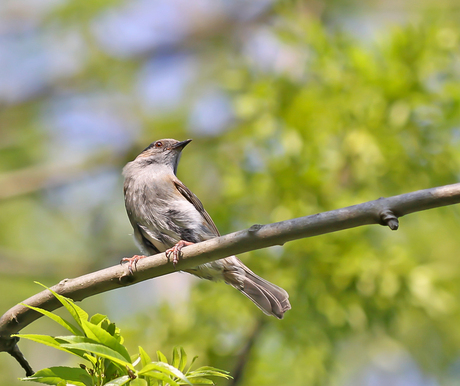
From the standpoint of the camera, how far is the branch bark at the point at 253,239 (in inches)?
84.2

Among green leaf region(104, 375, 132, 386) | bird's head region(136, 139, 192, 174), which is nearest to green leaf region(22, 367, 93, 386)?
green leaf region(104, 375, 132, 386)

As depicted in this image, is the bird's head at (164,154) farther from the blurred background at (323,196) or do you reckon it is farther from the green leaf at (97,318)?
the green leaf at (97,318)

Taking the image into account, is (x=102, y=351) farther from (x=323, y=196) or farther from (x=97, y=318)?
(x=323, y=196)

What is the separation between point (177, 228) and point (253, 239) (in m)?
2.27

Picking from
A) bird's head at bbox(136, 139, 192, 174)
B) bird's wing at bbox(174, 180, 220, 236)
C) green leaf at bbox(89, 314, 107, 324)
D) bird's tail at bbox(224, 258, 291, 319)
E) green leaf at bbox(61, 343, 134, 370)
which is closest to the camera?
green leaf at bbox(61, 343, 134, 370)

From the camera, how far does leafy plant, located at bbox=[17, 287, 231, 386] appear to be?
1.86 meters

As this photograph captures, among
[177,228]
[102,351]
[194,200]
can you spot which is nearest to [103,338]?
[102,351]

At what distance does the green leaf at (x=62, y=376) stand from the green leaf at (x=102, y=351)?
0.19 meters

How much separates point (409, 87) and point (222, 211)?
252 centimetres

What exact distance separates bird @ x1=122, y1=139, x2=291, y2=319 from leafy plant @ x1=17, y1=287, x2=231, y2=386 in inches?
81.6

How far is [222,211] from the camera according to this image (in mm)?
5613

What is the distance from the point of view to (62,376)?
2.03 meters

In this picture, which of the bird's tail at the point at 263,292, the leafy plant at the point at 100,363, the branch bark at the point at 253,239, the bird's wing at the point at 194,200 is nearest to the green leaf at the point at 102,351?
the leafy plant at the point at 100,363

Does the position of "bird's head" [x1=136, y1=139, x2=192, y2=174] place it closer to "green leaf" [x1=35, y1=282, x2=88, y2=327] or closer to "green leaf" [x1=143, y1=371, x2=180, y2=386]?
"green leaf" [x1=35, y1=282, x2=88, y2=327]
